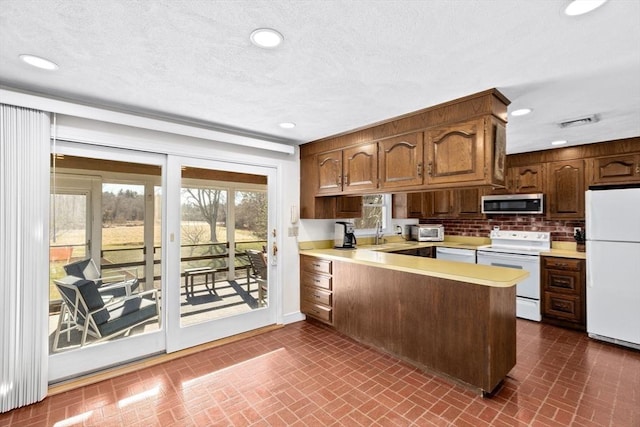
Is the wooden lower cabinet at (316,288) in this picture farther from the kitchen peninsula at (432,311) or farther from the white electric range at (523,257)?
the white electric range at (523,257)

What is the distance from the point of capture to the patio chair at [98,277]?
2.48 meters

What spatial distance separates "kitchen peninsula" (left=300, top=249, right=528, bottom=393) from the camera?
88.4 inches

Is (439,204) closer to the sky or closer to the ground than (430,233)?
closer to the sky

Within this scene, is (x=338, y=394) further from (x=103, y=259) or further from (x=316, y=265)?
(x=103, y=259)

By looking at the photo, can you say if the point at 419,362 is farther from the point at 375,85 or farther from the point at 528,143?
the point at 528,143

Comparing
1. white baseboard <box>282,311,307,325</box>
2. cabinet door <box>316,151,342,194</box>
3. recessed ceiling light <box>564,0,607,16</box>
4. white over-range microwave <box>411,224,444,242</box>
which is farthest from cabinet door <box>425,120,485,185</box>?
white over-range microwave <box>411,224,444,242</box>

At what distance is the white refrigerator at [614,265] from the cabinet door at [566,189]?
0.57 m

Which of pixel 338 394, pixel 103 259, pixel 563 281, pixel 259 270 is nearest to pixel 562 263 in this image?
pixel 563 281

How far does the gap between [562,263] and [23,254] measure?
530 cm

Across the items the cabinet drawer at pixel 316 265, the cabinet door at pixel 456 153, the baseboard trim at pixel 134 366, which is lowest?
the baseboard trim at pixel 134 366

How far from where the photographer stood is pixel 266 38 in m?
1.51

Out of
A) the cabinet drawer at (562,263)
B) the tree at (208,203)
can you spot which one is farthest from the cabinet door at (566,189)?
the tree at (208,203)

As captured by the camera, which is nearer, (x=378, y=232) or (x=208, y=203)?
(x=208, y=203)

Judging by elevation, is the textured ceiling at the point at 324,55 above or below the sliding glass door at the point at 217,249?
above
